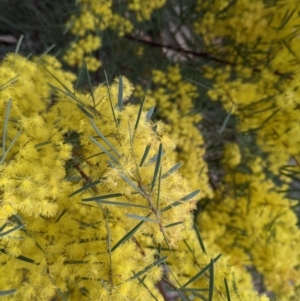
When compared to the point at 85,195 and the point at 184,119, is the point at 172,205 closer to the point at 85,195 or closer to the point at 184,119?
the point at 85,195

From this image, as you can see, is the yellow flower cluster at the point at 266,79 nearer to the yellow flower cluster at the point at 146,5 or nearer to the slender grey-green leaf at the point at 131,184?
the yellow flower cluster at the point at 146,5

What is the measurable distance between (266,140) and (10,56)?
1.78ft

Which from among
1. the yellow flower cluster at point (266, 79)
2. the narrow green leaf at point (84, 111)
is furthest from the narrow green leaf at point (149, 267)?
the yellow flower cluster at point (266, 79)

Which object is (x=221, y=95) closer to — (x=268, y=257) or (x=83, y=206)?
(x=268, y=257)

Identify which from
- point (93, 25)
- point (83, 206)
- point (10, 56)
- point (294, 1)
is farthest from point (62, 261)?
point (294, 1)

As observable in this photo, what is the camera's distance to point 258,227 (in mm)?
953

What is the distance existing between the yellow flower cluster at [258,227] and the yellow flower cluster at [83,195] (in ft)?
1.23

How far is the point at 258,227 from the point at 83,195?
0.50 m

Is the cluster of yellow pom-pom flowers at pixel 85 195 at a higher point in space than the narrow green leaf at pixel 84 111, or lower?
lower

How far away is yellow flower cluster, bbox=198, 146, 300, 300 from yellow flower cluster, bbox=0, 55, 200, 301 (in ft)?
1.23

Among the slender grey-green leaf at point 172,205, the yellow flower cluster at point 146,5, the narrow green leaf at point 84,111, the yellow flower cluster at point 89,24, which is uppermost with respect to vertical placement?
the yellow flower cluster at point 146,5

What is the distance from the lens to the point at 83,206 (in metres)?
0.59

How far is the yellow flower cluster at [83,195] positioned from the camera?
0.47m

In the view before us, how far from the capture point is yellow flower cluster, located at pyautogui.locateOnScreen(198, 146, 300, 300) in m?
0.90
